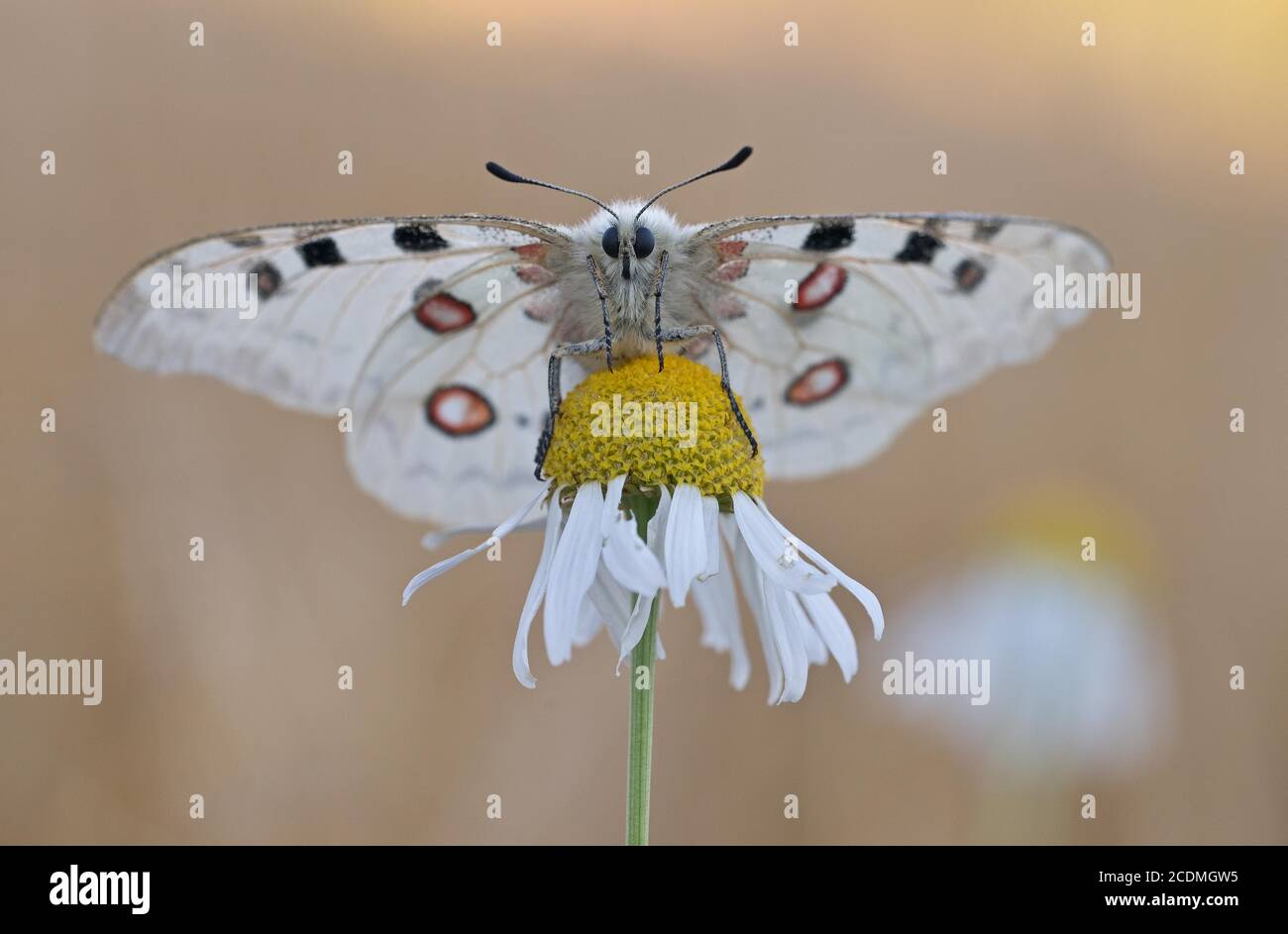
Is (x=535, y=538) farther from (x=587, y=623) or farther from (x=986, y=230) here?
(x=986, y=230)

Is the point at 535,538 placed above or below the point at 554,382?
below

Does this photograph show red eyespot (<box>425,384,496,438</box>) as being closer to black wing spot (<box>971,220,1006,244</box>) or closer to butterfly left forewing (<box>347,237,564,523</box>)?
butterfly left forewing (<box>347,237,564,523</box>)

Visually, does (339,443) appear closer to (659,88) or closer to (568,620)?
(659,88)

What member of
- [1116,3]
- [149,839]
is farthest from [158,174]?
[1116,3]

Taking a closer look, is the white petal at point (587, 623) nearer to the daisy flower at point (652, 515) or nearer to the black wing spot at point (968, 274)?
the daisy flower at point (652, 515)

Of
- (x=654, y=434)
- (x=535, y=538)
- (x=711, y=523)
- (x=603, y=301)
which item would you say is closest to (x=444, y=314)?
(x=603, y=301)

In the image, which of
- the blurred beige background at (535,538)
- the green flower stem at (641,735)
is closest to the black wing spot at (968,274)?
the green flower stem at (641,735)
